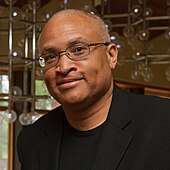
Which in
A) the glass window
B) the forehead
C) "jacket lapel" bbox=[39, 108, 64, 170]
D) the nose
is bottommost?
the glass window

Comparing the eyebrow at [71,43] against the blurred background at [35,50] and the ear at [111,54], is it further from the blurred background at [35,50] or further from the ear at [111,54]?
the blurred background at [35,50]

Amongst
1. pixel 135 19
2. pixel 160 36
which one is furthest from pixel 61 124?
pixel 160 36

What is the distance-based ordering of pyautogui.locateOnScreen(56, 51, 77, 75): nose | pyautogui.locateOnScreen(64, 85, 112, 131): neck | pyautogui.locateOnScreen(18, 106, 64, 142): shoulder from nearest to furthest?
pyautogui.locateOnScreen(56, 51, 77, 75): nose, pyautogui.locateOnScreen(64, 85, 112, 131): neck, pyautogui.locateOnScreen(18, 106, 64, 142): shoulder

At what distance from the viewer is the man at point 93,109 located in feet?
4.66

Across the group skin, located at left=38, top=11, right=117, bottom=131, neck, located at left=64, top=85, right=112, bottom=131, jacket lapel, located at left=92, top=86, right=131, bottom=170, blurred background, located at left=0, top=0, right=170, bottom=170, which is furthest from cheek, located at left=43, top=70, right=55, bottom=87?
blurred background, located at left=0, top=0, right=170, bottom=170

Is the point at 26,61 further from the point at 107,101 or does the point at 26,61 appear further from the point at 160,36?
the point at 160,36

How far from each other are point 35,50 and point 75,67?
2010 mm

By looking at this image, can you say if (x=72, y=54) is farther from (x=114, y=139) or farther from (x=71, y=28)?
(x=114, y=139)

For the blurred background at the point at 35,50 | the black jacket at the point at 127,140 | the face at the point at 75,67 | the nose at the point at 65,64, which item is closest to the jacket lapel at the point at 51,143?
the black jacket at the point at 127,140

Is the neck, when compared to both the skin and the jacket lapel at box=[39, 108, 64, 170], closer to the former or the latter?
the skin

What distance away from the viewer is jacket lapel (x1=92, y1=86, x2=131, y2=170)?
1.47m

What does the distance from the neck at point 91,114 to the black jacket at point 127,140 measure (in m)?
0.02

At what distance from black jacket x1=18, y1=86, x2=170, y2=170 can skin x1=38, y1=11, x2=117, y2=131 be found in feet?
0.24

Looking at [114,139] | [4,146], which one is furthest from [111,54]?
[4,146]
